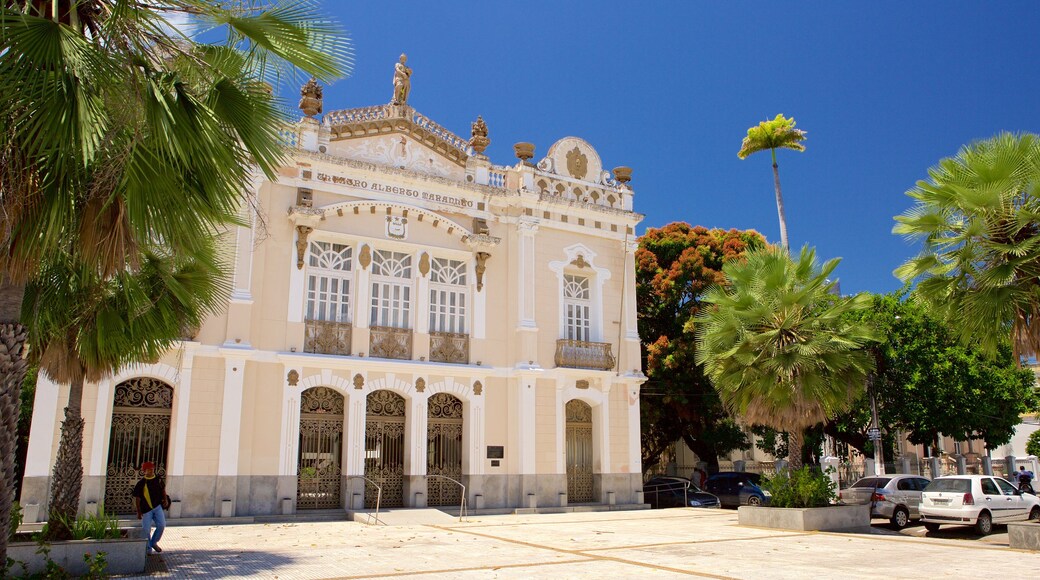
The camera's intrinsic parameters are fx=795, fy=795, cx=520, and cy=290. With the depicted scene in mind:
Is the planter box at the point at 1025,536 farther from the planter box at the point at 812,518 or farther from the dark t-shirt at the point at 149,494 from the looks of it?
the dark t-shirt at the point at 149,494

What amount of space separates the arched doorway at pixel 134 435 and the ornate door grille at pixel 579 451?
11321 millimetres

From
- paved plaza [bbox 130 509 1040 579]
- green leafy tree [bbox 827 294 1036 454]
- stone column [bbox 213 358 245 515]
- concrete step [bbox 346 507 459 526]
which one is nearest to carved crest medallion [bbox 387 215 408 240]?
stone column [bbox 213 358 245 515]

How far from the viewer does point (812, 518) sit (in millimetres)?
17203

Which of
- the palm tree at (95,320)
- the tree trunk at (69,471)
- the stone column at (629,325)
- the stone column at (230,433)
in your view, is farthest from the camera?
the stone column at (629,325)

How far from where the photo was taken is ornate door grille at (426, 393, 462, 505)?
22.2 m

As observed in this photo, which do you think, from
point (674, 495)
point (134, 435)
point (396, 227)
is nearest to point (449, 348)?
point (396, 227)

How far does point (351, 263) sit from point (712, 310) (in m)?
9.74

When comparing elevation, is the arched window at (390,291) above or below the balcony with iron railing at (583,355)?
above

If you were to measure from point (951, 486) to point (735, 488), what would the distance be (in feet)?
30.1

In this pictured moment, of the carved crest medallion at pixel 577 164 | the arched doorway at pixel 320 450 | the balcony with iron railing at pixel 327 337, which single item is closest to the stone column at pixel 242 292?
the balcony with iron railing at pixel 327 337

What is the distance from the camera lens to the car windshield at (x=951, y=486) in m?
18.4

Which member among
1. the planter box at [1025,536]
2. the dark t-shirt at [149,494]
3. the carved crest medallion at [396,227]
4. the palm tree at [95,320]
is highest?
the carved crest medallion at [396,227]

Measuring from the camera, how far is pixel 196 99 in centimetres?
834

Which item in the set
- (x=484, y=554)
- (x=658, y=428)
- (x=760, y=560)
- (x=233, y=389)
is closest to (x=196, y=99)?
(x=484, y=554)
